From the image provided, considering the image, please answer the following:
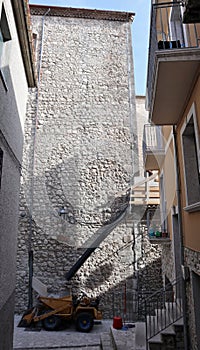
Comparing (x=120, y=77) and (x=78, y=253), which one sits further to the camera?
(x=120, y=77)

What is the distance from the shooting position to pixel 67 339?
6.07 m

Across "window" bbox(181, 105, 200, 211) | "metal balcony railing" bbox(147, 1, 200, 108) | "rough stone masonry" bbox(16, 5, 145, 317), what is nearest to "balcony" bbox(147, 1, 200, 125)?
"metal balcony railing" bbox(147, 1, 200, 108)

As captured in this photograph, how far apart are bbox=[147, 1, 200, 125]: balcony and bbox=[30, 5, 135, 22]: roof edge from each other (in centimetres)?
823

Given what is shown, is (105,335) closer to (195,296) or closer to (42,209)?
(195,296)

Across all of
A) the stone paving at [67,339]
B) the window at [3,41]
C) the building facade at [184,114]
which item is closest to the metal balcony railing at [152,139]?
the building facade at [184,114]

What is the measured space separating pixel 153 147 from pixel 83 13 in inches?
325

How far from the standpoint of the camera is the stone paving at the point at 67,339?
17.5 feet

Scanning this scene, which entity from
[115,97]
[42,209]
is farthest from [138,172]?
[42,209]

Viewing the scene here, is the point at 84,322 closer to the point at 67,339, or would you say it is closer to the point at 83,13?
the point at 67,339

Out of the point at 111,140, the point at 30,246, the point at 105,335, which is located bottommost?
the point at 105,335

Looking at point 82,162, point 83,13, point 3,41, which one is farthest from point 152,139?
point 83,13

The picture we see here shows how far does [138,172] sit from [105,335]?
19.0 ft

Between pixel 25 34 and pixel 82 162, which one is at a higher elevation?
pixel 25 34

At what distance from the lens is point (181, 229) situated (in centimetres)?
436
